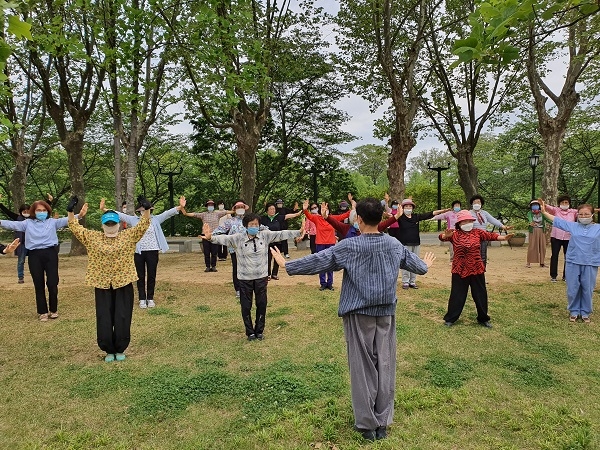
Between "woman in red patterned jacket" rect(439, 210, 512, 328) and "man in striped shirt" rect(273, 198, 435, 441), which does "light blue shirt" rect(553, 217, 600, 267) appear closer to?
"woman in red patterned jacket" rect(439, 210, 512, 328)

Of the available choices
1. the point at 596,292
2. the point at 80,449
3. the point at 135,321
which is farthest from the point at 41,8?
the point at 596,292

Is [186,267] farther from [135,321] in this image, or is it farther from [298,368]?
[298,368]

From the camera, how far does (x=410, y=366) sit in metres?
5.19

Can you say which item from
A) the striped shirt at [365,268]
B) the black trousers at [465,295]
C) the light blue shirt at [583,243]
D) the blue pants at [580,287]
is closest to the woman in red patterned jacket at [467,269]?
the black trousers at [465,295]

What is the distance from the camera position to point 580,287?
718cm

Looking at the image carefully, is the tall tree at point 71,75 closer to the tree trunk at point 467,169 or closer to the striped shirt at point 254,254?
the striped shirt at point 254,254

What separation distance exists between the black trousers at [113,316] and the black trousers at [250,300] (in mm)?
1503

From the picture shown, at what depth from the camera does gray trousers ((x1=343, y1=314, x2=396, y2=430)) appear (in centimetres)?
358

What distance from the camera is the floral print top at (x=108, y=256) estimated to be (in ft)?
17.8

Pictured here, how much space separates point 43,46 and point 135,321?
704 cm

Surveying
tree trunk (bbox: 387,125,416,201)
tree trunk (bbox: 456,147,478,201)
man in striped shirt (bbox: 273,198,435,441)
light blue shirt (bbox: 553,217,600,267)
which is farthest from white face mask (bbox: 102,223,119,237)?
tree trunk (bbox: 456,147,478,201)

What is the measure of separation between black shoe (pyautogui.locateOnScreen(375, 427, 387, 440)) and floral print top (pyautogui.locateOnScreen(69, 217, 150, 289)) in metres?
3.47

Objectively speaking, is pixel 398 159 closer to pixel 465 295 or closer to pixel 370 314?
pixel 465 295

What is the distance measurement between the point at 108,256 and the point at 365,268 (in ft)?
11.1
